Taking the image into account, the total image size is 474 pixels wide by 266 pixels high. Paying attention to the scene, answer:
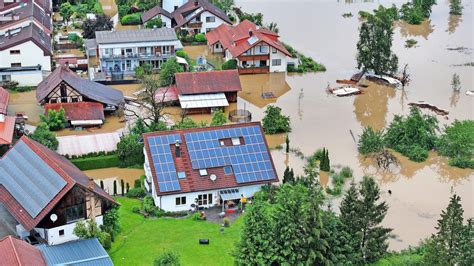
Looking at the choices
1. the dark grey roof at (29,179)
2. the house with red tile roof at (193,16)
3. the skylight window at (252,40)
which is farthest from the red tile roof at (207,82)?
the dark grey roof at (29,179)

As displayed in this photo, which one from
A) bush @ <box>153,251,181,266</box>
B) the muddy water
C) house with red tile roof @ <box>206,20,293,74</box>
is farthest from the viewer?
house with red tile roof @ <box>206,20,293,74</box>

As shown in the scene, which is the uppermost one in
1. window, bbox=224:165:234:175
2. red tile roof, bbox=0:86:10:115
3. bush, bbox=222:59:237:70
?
bush, bbox=222:59:237:70

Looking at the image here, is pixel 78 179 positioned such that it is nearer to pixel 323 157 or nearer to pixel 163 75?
pixel 323 157

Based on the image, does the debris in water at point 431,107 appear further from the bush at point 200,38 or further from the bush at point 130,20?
the bush at point 130,20

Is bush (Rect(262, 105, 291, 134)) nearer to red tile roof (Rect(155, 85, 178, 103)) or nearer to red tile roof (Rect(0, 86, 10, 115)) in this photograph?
red tile roof (Rect(155, 85, 178, 103))

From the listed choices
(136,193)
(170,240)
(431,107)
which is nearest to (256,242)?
(170,240)

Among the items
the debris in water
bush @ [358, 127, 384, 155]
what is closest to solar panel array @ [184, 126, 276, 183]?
bush @ [358, 127, 384, 155]

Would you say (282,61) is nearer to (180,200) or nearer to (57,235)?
(180,200)
